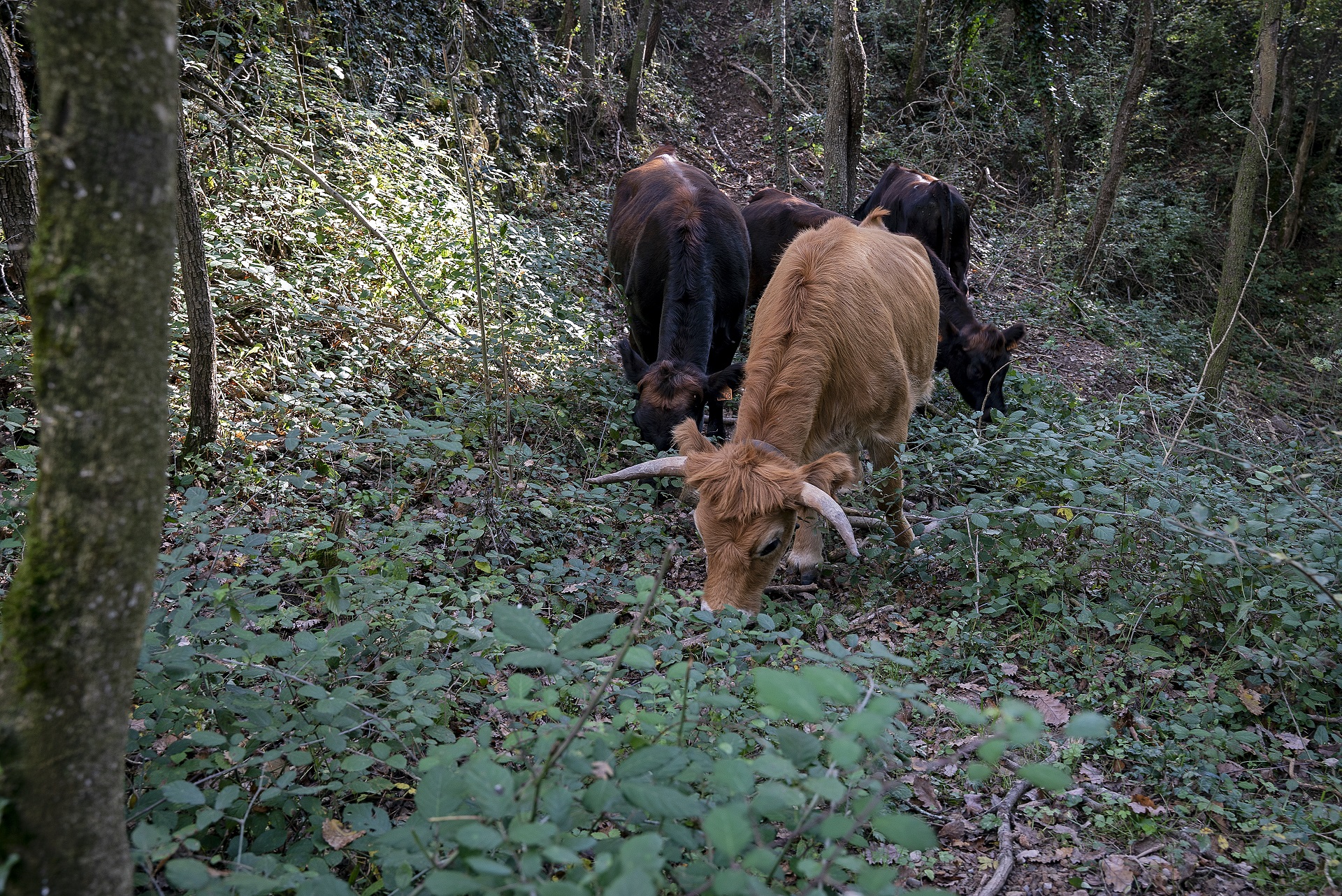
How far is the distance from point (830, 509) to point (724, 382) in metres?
2.24

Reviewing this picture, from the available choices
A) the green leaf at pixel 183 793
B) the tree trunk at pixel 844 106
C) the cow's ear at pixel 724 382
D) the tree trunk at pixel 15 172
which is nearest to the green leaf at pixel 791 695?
the green leaf at pixel 183 793

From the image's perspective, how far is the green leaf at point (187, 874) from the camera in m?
1.56

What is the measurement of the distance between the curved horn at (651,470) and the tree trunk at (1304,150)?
19.7 m

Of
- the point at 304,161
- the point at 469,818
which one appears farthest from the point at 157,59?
the point at 304,161

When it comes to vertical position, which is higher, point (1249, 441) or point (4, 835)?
point (4, 835)

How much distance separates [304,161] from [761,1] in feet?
56.6

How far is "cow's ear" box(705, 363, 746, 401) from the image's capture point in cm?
603

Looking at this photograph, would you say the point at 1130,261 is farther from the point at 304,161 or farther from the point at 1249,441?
the point at 304,161

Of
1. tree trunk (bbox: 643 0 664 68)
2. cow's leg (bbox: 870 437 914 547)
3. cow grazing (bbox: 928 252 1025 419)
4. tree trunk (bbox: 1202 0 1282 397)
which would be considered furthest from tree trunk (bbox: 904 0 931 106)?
cow's leg (bbox: 870 437 914 547)

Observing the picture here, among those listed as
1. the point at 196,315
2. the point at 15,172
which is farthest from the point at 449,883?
the point at 15,172

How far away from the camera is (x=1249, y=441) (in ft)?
25.3

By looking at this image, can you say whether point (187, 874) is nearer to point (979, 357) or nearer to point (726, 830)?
point (726, 830)

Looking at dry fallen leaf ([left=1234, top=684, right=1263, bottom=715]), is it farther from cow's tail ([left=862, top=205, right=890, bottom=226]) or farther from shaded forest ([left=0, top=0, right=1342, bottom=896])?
cow's tail ([left=862, top=205, right=890, bottom=226])

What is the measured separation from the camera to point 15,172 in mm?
4906
